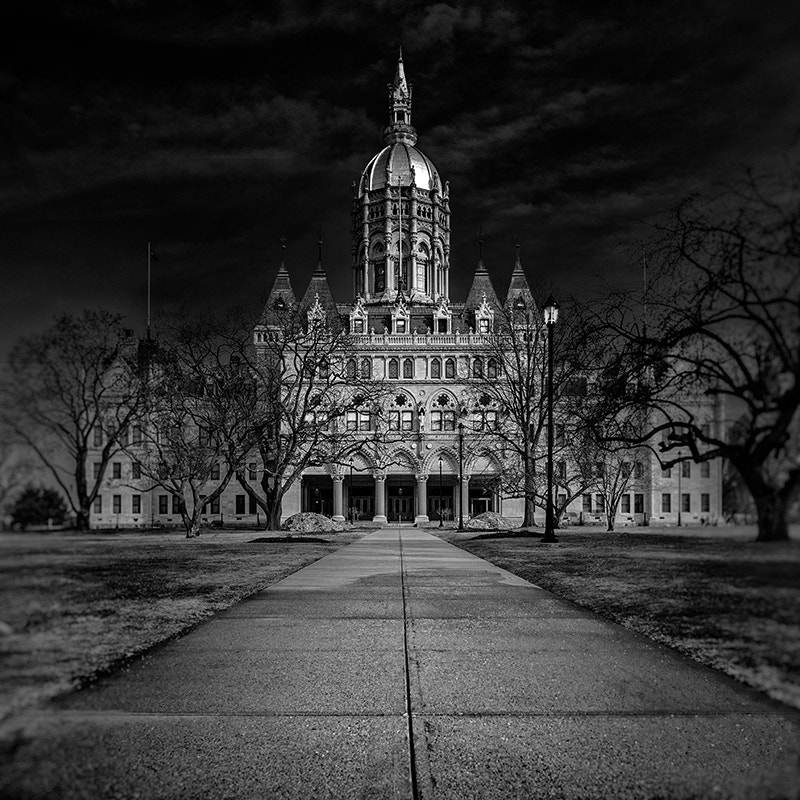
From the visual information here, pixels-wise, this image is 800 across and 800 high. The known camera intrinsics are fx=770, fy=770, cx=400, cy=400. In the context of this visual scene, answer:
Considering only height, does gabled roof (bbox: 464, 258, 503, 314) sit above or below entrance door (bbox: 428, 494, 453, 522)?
above

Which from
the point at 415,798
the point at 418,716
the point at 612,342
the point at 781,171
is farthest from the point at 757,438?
the point at 418,716

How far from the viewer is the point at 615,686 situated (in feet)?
16.5

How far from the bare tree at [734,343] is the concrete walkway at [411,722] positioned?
→ 2.44 ft

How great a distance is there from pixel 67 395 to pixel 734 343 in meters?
2.47

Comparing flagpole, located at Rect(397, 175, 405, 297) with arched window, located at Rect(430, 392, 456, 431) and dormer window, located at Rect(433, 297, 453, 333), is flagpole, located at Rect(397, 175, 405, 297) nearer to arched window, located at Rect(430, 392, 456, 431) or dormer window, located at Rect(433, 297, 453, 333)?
dormer window, located at Rect(433, 297, 453, 333)

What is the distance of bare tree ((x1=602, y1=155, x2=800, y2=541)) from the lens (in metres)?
1.88

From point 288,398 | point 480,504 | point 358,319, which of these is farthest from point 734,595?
point 358,319

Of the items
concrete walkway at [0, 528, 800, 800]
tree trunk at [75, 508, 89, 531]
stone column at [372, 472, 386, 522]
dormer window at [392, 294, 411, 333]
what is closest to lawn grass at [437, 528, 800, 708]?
concrete walkway at [0, 528, 800, 800]

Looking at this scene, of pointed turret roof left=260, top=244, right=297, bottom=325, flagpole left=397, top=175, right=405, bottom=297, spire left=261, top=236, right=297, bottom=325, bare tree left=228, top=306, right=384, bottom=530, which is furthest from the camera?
flagpole left=397, top=175, right=405, bottom=297

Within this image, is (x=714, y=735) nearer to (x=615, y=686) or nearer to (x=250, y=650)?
(x=615, y=686)

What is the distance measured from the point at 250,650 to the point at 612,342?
4.73 metres

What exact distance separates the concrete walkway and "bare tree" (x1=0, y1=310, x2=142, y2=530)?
835mm

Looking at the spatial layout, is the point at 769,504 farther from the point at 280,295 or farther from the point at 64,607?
the point at 280,295

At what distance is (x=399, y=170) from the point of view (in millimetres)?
101312
